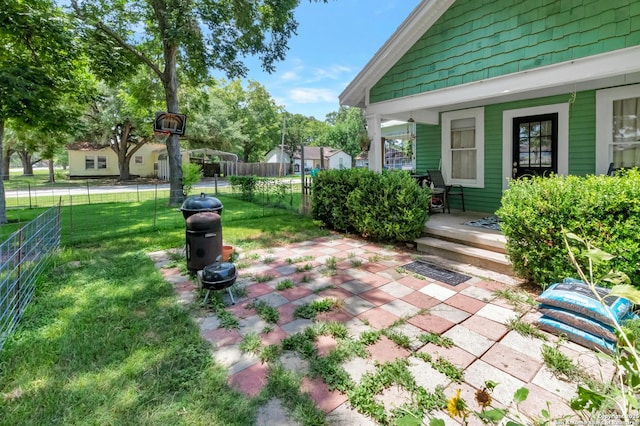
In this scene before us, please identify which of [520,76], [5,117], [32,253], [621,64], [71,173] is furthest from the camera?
[71,173]

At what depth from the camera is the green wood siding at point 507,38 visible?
141 inches

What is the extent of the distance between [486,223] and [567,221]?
96.4 inches

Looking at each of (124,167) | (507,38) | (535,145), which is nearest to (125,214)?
(507,38)

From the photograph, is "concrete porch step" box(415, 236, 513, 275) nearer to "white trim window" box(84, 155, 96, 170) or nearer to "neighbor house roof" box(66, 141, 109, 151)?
"neighbor house roof" box(66, 141, 109, 151)

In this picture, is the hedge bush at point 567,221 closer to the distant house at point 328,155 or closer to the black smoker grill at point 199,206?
the black smoker grill at point 199,206

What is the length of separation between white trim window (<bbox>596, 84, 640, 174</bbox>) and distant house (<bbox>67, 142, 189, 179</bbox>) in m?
24.3

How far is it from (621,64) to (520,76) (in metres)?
0.97

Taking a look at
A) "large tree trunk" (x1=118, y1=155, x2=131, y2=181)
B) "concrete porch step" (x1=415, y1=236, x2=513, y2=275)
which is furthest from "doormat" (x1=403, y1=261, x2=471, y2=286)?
"large tree trunk" (x1=118, y1=155, x2=131, y2=181)

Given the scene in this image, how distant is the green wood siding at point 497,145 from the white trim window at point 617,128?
115 millimetres

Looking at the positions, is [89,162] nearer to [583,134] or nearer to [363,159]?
[363,159]

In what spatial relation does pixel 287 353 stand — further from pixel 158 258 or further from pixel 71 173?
pixel 71 173

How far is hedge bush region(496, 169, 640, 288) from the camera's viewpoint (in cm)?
279

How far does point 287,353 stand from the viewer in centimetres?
241

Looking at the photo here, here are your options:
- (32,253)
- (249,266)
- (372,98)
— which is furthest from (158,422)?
(372,98)
